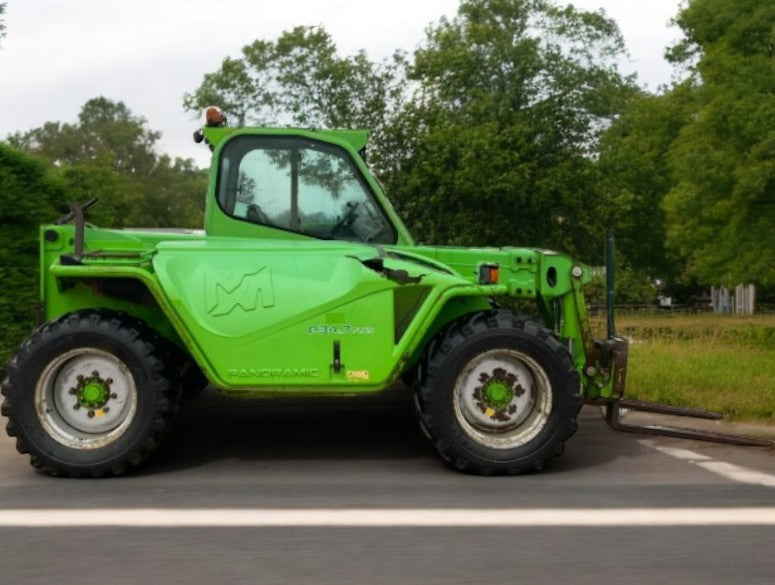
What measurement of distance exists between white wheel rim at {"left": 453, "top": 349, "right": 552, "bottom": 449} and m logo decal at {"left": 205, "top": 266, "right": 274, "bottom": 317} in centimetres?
121

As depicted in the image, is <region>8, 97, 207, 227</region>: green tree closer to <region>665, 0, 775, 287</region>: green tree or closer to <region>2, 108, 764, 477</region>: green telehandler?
<region>665, 0, 775, 287</region>: green tree

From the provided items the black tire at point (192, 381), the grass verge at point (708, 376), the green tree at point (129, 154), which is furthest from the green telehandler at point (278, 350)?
the green tree at point (129, 154)

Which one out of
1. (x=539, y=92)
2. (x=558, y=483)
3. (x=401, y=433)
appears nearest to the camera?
(x=558, y=483)

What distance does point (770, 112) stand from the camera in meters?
35.4

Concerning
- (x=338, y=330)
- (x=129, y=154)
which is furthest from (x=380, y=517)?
(x=129, y=154)

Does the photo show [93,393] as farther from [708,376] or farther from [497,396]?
[708,376]

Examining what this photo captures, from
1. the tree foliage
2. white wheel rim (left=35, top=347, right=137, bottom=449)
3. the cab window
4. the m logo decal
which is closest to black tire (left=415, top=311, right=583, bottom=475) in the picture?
the m logo decal

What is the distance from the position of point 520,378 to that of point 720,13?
32.6 meters

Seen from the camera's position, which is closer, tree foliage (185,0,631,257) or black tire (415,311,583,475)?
black tire (415,311,583,475)

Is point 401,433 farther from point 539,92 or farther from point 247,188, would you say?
point 539,92

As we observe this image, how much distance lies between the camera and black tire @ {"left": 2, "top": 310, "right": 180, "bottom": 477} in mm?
6883

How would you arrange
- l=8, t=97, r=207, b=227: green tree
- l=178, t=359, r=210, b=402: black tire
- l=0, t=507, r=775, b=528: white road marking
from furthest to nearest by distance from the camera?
1. l=8, t=97, r=207, b=227: green tree
2. l=178, t=359, r=210, b=402: black tire
3. l=0, t=507, r=775, b=528: white road marking

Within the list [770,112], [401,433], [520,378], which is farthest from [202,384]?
[770,112]

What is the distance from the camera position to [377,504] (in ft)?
20.2
